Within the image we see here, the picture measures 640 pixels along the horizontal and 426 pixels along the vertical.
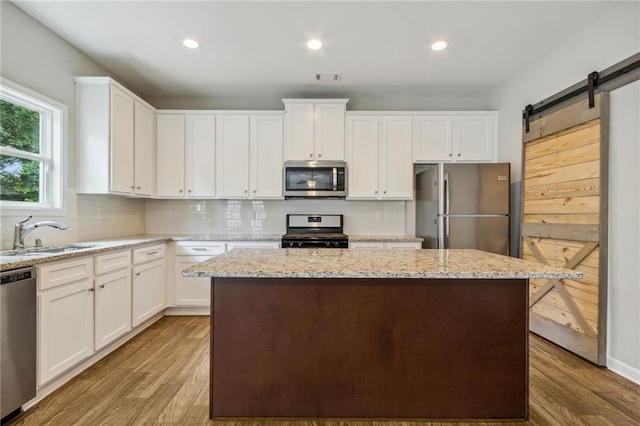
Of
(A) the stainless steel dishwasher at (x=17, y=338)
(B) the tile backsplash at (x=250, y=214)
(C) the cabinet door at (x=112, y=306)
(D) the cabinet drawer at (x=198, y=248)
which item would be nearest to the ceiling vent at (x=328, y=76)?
(B) the tile backsplash at (x=250, y=214)

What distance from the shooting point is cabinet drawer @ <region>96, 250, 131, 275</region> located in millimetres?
2488

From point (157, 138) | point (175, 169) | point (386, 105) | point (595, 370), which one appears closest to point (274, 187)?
point (175, 169)

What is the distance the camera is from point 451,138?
12.9ft

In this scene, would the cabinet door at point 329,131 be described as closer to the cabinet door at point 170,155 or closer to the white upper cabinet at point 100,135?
the cabinet door at point 170,155

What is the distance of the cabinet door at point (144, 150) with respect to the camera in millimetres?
3488

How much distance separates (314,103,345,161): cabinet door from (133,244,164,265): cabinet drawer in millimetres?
2062

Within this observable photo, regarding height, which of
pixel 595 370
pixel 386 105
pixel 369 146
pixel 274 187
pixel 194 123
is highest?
pixel 386 105

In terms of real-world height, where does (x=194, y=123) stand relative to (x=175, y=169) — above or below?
above

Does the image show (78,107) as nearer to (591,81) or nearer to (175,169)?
(175,169)

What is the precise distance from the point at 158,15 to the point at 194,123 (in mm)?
1517

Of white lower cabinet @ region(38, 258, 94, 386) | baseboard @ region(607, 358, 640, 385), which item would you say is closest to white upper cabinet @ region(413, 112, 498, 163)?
baseboard @ region(607, 358, 640, 385)

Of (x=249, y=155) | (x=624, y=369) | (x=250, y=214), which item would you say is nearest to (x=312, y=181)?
(x=249, y=155)

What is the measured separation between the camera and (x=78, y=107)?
3010 mm

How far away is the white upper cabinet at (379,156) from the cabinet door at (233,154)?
128 centimetres
